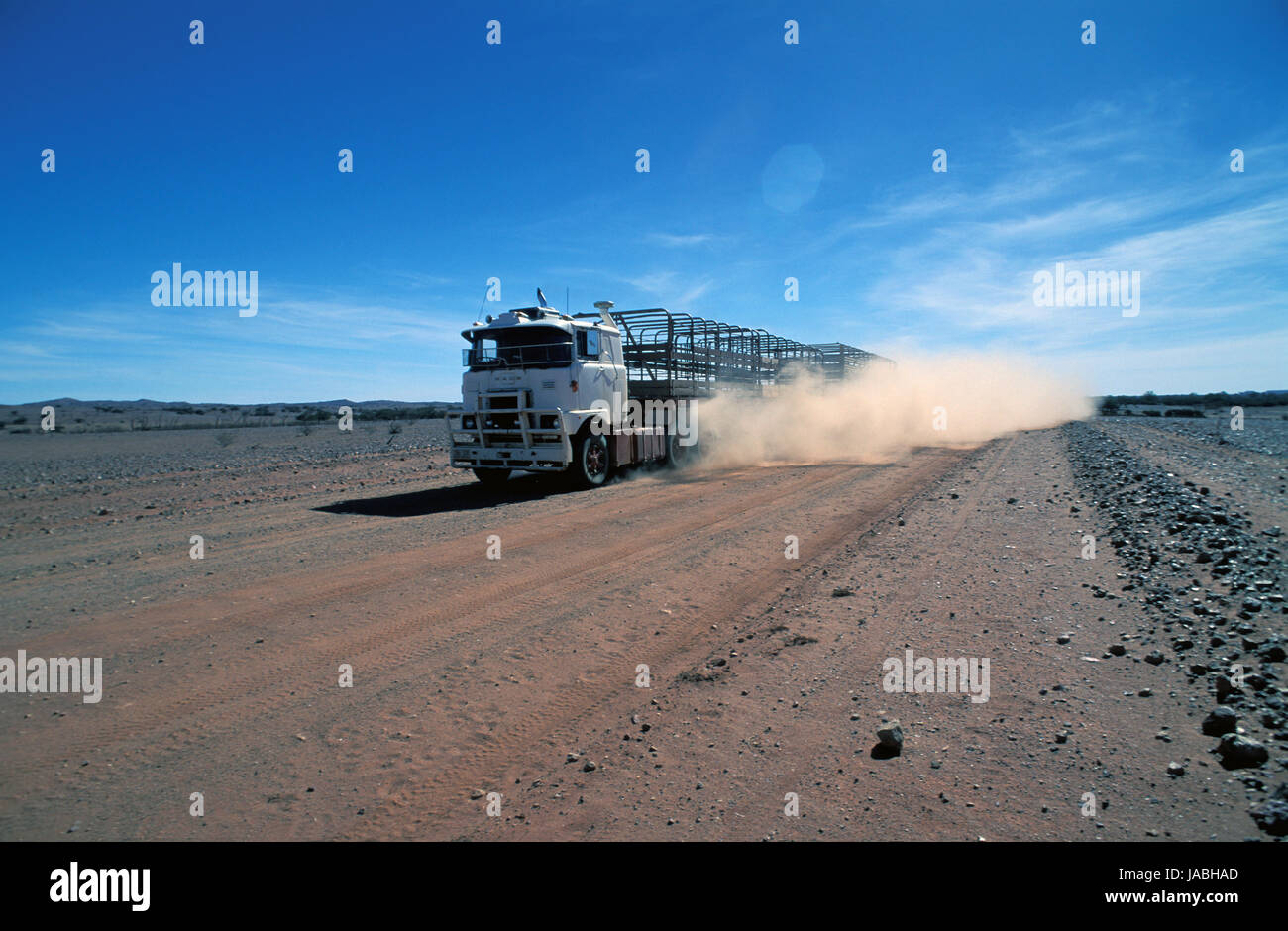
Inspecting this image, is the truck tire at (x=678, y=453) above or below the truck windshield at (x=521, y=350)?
below

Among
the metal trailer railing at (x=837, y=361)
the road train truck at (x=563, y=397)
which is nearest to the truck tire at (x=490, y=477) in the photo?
the road train truck at (x=563, y=397)

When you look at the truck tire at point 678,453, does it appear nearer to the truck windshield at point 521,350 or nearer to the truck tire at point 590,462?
the truck tire at point 590,462

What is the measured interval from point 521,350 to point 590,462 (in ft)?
9.12


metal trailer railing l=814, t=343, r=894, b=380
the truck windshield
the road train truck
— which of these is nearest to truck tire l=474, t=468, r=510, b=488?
the road train truck

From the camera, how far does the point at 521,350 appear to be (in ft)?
44.5

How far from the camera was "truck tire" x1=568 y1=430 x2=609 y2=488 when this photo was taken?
1371 cm

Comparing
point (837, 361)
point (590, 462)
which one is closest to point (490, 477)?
point (590, 462)

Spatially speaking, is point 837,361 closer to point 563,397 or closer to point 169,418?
point 563,397

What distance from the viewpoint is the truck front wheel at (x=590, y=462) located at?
13719 mm

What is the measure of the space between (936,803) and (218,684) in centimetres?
454

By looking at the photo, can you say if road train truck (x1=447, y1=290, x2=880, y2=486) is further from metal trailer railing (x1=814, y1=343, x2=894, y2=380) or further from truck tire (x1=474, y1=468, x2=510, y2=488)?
metal trailer railing (x1=814, y1=343, x2=894, y2=380)

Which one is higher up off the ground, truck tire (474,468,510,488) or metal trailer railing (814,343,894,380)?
metal trailer railing (814,343,894,380)

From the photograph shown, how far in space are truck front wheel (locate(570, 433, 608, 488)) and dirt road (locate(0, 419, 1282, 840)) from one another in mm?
4539
